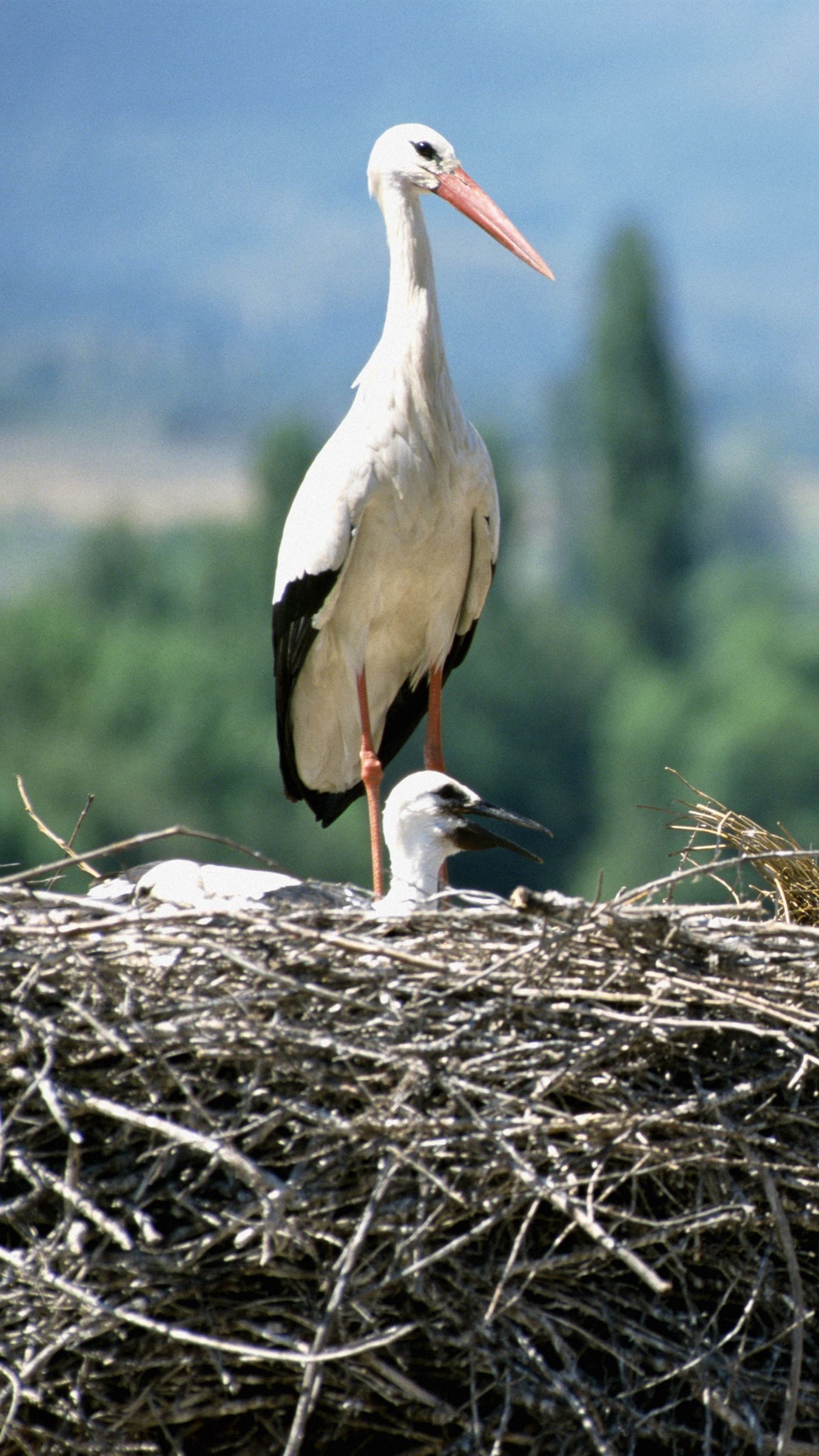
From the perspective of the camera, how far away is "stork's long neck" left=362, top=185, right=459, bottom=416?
5016mm

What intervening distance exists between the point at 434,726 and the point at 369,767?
243 mm

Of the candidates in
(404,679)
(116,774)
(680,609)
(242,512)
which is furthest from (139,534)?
(404,679)

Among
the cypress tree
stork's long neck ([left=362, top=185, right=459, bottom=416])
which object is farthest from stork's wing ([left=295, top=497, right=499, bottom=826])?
the cypress tree

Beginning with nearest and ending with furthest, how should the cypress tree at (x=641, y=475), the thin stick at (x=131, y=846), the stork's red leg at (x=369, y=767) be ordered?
the thin stick at (x=131, y=846)
the stork's red leg at (x=369, y=767)
the cypress tree at (x=641, y=475)

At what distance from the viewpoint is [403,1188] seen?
10.0 ft

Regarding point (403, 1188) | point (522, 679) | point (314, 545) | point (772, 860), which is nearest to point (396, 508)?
point (314, 545)

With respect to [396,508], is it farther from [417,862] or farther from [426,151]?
[417,862]

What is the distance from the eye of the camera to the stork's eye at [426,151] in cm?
507

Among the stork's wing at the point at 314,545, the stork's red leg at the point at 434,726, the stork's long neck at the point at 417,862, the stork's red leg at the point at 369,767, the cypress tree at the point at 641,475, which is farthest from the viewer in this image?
the cypress tree at the point at 641,475

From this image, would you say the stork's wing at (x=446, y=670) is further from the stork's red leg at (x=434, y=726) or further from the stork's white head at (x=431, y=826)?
the stork's white head at (x=431, y=826)

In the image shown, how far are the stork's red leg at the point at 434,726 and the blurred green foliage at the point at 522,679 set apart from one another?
2111 cm

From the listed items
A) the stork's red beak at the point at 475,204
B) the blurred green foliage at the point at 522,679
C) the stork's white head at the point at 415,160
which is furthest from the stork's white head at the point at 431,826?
the blurred green foliage at the point at 522,679

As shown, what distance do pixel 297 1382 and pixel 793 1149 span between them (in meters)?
0.80

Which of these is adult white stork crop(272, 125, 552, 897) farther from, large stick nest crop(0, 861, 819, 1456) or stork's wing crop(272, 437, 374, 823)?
large stick nest crop(0, 861, 819, 1456)
